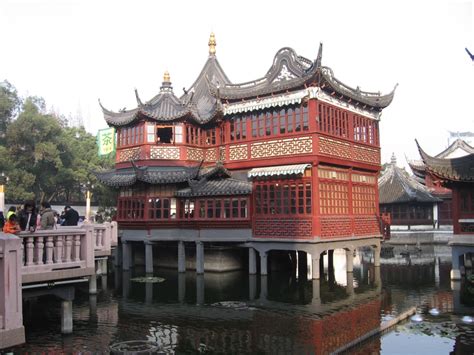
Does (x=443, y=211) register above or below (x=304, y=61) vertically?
below

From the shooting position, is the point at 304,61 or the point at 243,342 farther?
the point at 304,61

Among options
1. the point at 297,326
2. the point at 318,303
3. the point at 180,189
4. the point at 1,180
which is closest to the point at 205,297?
the point at 318,303

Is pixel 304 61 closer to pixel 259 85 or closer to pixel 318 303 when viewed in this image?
pixel 259 85

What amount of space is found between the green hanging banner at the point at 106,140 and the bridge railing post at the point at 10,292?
28.3 m

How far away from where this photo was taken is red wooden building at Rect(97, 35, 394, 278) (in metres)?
26.4

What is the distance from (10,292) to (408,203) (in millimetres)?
42951

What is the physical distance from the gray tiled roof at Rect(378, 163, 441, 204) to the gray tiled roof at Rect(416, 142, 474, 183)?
2226cm

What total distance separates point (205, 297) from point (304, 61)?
13936mm

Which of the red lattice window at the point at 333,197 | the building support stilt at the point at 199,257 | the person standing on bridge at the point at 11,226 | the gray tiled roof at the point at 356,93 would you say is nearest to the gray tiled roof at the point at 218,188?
the building support stilt at the point at 199,257

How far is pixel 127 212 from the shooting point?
3198 centimetres

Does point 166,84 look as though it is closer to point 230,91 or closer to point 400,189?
point 230,91

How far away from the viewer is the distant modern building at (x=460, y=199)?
24234 mm

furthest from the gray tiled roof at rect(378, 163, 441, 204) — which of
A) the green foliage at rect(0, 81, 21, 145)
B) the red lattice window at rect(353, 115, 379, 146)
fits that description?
the green foliage at rect(0, 81, 21, 145)

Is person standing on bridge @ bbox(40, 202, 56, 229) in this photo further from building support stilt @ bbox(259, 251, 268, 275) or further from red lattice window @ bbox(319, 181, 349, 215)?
red lattice window @ bbox(319, 181, 349, 215)
